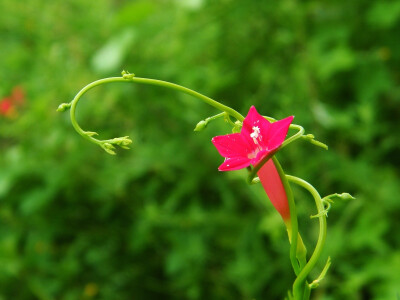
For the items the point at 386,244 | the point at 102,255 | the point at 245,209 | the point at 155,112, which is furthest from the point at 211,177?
the point at 386,244

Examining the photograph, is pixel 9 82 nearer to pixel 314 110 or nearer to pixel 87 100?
pixel 87 100

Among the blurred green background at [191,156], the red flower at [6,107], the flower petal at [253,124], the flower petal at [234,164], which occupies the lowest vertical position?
the blurred green background at [191,156]

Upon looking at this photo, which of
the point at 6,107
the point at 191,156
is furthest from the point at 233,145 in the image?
the point at 6,107

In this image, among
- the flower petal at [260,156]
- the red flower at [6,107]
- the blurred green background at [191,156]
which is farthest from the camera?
the red flower at [6,107]

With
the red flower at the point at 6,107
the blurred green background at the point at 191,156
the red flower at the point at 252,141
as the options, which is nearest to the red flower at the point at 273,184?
the red flower at the point at 252,141

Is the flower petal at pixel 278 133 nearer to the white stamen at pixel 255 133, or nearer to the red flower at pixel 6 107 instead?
the white stamen at pixel 255 133
